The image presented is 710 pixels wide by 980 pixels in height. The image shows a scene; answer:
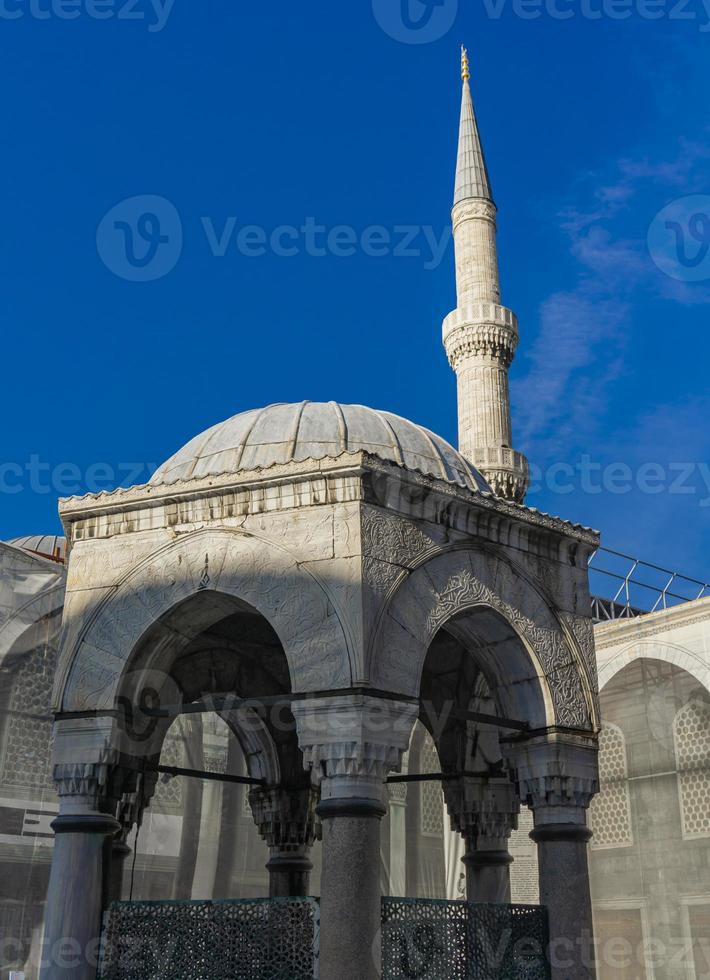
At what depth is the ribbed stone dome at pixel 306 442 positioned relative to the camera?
26.3ft

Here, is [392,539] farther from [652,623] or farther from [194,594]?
[652,623]

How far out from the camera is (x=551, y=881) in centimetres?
752

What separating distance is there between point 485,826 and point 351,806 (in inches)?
123

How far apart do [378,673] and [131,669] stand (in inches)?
72.5

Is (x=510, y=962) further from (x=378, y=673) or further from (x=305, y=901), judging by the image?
(x=378, y=673)

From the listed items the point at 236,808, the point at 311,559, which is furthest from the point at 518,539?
the point at 236,808

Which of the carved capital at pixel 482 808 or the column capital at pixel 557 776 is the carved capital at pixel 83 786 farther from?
the carved capital at pixel 482 808

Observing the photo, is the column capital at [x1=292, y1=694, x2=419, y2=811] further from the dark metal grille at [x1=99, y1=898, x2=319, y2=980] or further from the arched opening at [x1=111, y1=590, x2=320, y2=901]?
the dark metal grille at [x1=99, y1=898, x2=319, y2=980]

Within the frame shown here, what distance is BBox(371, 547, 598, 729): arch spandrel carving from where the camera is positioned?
693cm

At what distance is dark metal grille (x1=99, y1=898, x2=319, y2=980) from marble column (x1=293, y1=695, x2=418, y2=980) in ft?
1.00

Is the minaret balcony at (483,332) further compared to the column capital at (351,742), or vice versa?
the minaret balcony at (483,332)

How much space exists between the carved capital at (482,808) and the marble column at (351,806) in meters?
2.76

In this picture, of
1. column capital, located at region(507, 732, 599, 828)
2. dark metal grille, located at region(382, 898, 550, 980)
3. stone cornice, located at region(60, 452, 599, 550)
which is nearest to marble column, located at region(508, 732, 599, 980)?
column capital, located at region(507, 732, 599, 828)

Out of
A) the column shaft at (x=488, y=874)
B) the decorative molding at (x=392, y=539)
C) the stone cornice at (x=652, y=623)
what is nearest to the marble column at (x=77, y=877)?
the decorative molding at (x=392, y=539)
